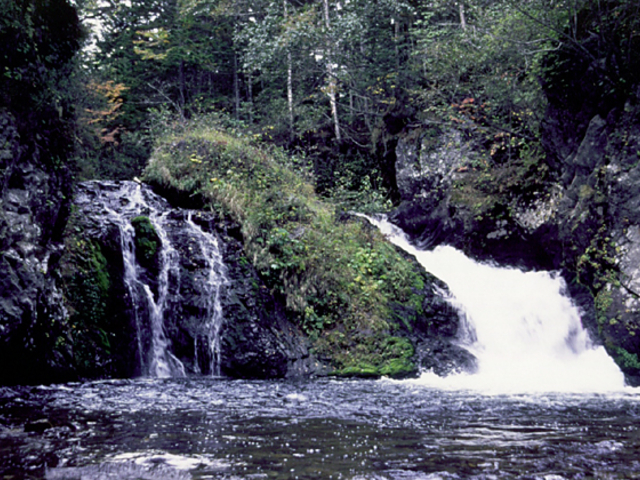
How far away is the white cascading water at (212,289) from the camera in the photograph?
8130mm

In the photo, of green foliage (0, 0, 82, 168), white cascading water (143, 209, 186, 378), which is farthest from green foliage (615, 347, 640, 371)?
green foliage (0, 0, 82, 168)

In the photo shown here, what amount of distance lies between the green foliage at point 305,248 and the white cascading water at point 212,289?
2.39 feet

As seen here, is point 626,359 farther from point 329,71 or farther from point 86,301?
point 329,71

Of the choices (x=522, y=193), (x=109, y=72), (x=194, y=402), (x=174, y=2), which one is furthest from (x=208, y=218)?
(x=174, y=2)

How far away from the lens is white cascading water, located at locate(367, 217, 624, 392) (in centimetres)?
827

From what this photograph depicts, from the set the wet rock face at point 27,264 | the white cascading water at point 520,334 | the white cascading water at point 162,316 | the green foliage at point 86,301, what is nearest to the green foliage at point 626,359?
the white cascading water at point 520,334

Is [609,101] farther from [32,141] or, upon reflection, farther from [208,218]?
[32,141]

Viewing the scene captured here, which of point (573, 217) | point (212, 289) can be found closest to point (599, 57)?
point (573, 217)

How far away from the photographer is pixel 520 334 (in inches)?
417

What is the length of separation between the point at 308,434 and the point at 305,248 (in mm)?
6314

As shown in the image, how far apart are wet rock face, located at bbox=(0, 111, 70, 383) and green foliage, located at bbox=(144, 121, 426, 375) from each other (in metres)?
3.98

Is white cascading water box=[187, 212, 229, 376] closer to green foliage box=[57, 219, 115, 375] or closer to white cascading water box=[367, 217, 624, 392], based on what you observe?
green foliage box=[57, 219, 115, 375]

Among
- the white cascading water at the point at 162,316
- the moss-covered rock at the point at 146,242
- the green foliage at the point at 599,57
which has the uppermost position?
the green foliage at the point at 599,57

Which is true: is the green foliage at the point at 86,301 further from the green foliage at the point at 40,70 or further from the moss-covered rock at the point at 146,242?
the green foliage at the point at 40,70
